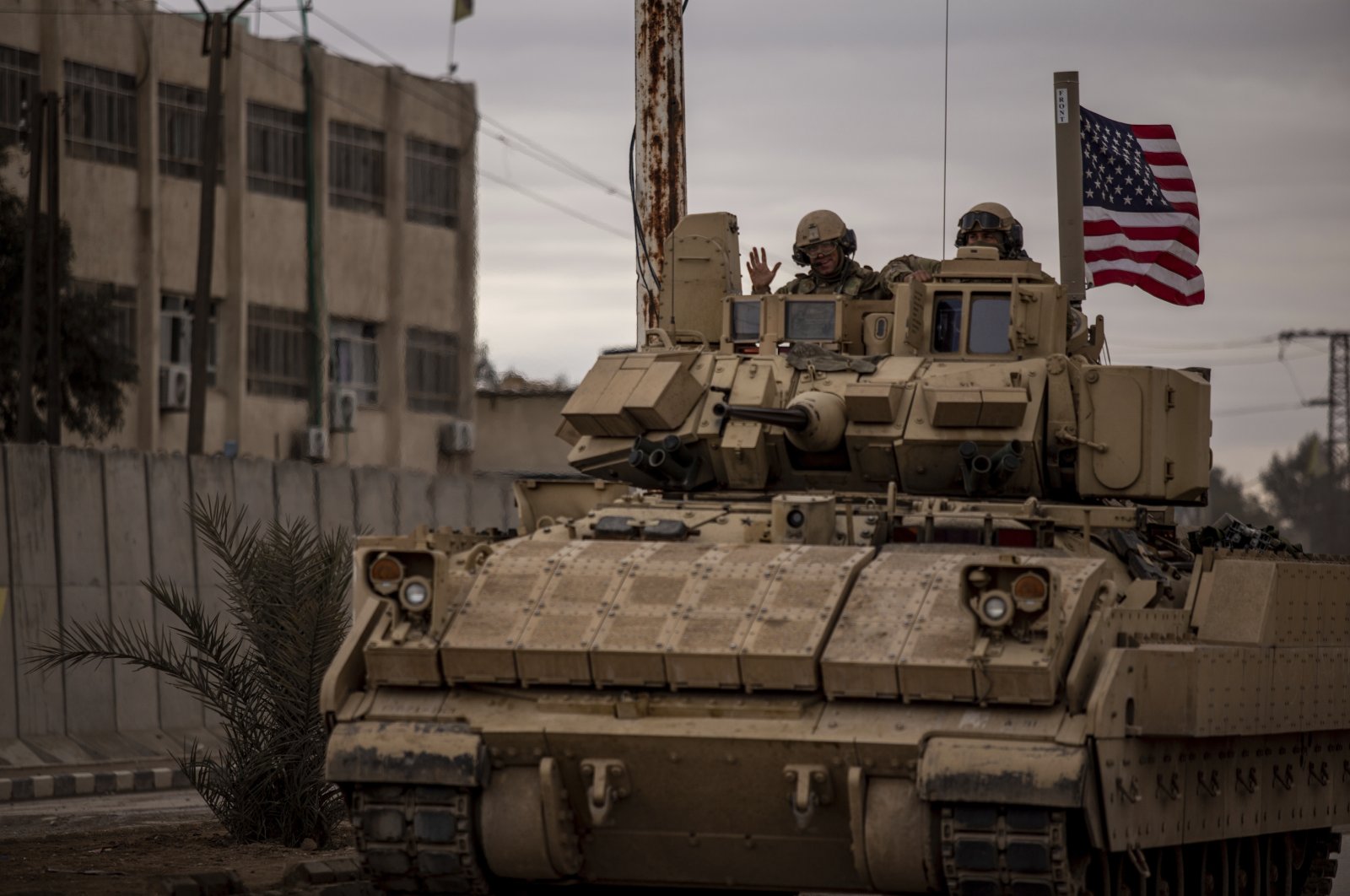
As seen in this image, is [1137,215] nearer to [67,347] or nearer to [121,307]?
[67,347]

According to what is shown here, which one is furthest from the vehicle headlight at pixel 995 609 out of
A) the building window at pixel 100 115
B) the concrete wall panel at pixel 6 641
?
the building window at pixel 100 115

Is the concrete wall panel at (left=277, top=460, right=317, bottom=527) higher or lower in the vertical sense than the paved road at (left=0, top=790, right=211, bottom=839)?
higher

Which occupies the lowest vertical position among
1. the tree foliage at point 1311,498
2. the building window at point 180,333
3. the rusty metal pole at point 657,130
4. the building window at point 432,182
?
the tree foliage at point 1311,498

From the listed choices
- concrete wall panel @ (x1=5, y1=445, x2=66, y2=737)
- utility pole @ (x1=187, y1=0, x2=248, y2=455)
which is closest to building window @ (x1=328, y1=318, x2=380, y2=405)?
utility pole @ (x1=187, y1=0, x2=248, y2=455)


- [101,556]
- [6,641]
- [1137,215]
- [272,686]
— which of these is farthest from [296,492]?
[1137,215]

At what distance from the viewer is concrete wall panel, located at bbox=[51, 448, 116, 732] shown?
21.3 meters

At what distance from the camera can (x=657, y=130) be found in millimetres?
18953

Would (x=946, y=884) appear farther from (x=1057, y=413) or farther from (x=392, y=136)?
(x=392, y=136)

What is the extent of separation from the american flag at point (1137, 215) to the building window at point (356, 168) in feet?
84.2

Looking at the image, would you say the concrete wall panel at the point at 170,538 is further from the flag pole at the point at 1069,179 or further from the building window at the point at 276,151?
the building window at the point at 276,151

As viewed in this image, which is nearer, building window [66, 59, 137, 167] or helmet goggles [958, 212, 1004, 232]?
helmet goggles [958, 212, 1004, 232]

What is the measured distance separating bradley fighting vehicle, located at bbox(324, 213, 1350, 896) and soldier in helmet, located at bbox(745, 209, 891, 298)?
159 cm

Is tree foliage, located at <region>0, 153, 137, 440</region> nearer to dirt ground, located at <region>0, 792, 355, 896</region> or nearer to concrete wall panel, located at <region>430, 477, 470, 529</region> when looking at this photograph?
concrete wall panel, located at <region>430, 477, 470, 529</region>

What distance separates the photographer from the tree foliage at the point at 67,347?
35.8 metres
